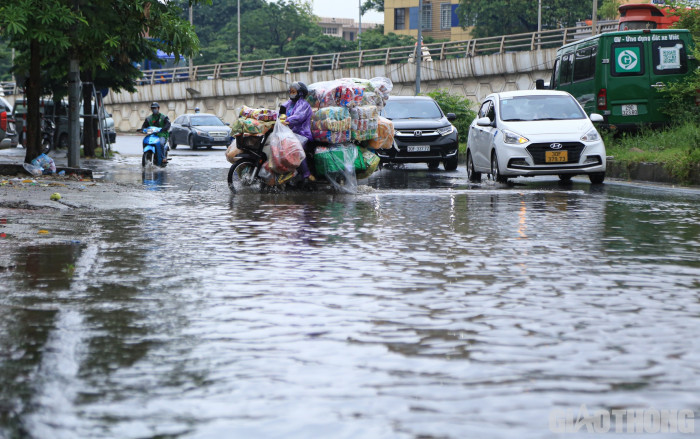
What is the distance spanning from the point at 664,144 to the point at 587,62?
3.52m

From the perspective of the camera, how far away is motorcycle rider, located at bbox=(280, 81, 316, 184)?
16.5 metres

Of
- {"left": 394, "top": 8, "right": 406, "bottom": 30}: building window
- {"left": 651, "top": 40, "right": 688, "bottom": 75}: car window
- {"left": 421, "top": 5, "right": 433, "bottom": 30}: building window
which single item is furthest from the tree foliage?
{"left": 651, "top": 40, "right": 688, "bottom": 75}: car window

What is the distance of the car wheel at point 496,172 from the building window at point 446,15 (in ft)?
265

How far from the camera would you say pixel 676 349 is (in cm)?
528

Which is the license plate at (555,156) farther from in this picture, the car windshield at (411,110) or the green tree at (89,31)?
the car windshield at (411,110)

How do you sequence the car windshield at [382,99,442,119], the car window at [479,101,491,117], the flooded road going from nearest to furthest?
1. the flooded road
2. the car window at [479,101,491,117]
3. the car windshield at [382,99,442,119]

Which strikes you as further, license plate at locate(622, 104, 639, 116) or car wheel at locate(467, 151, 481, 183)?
license plate at locate(622, 104, 639, 116)

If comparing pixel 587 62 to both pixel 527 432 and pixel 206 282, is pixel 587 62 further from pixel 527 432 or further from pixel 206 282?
pixel 527 432

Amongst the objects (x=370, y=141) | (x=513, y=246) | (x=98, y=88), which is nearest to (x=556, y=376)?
(x=513, y=246)

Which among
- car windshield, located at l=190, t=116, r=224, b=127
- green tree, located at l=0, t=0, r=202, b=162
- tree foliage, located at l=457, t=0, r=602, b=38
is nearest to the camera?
green tree, located at l=0, t=0, r=202, b=162

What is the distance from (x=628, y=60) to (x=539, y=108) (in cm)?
465

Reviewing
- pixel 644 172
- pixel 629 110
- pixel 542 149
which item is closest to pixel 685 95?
pixel 629 110

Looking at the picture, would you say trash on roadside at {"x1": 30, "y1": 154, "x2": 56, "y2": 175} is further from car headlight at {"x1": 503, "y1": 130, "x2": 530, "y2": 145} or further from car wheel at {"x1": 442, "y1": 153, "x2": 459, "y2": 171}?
car wheel at {"x1": 442, "y1": 153, "x2": 459, "y2": 171}

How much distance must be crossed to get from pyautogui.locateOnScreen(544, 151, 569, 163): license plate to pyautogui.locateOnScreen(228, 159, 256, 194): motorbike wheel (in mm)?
4718
